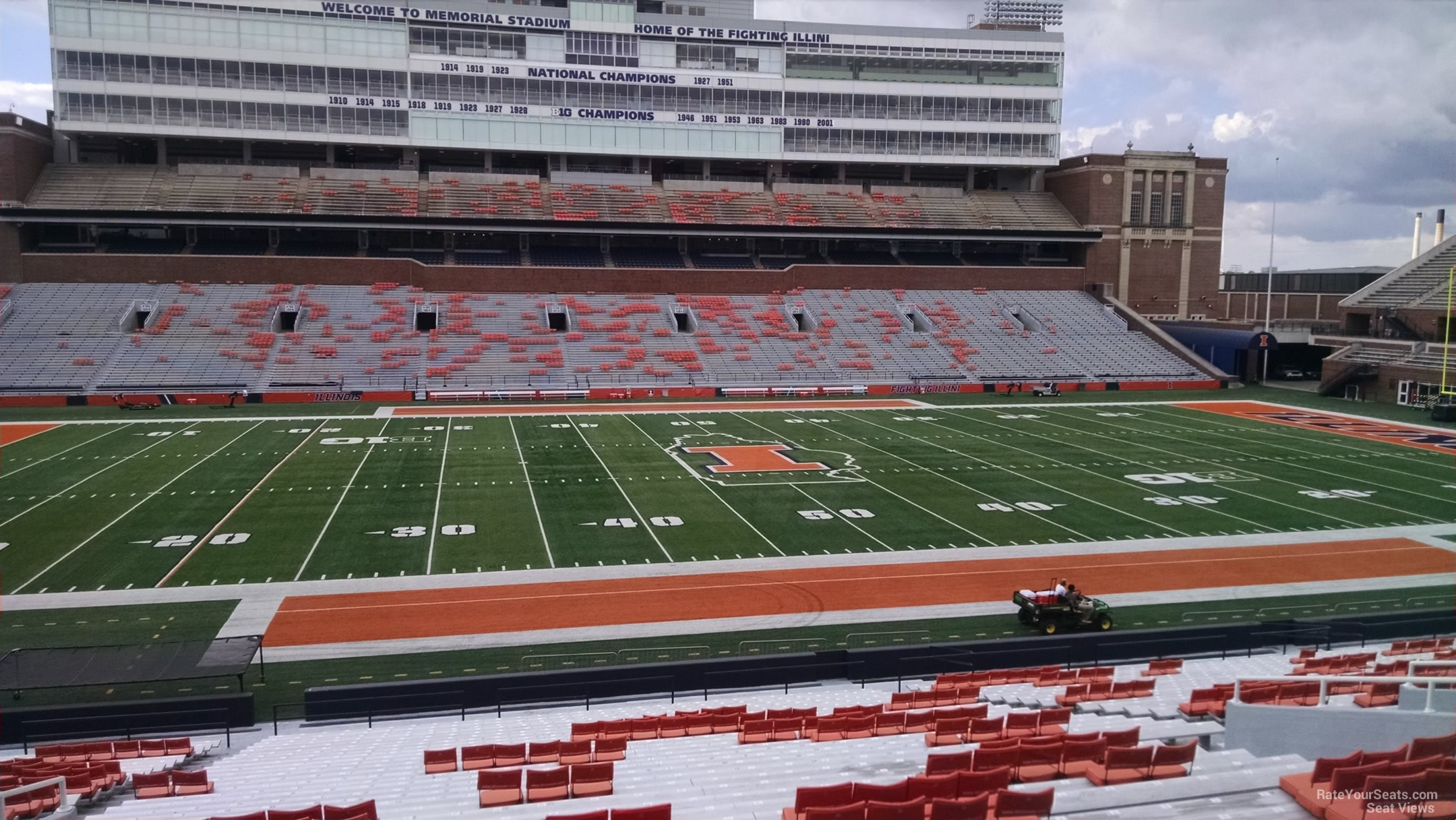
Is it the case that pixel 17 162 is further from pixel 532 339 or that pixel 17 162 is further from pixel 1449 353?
pixel 1449 353

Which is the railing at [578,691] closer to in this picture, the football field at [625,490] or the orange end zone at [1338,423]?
the football field at [625,490]

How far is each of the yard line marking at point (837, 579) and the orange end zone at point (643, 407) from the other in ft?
79.6

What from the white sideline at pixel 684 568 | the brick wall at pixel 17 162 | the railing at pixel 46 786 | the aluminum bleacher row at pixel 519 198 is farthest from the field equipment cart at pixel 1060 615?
the brick wall at pixel 17 162

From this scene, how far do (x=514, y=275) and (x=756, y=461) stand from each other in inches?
1267

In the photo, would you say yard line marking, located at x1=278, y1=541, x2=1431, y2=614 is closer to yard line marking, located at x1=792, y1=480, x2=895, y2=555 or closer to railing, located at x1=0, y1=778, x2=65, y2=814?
yard line marking, located at x1=792, y1=480, x2=895, y2=555

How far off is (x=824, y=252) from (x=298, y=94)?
113ft

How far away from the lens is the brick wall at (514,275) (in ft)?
185

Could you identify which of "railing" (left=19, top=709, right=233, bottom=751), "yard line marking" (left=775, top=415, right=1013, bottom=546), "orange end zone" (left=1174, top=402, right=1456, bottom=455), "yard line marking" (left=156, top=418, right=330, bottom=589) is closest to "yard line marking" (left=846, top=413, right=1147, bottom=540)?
"yard line marking" (left=775, top=415, right=1013, bottom=546)

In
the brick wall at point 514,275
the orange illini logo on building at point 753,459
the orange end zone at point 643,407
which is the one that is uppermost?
the brick wall at point 514,275

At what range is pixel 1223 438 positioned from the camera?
38406 mm

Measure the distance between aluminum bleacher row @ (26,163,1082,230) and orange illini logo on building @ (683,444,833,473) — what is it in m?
31.4

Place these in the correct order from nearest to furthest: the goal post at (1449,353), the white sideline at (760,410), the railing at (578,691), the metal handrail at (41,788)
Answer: the metal handrail at (41,788) → the railing at (578,691) → the white sideline at (760,410) → the goal post at (1449,353)

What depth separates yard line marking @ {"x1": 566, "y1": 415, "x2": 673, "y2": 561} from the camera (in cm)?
2330

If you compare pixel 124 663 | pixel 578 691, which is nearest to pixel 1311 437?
pixel 578 691
